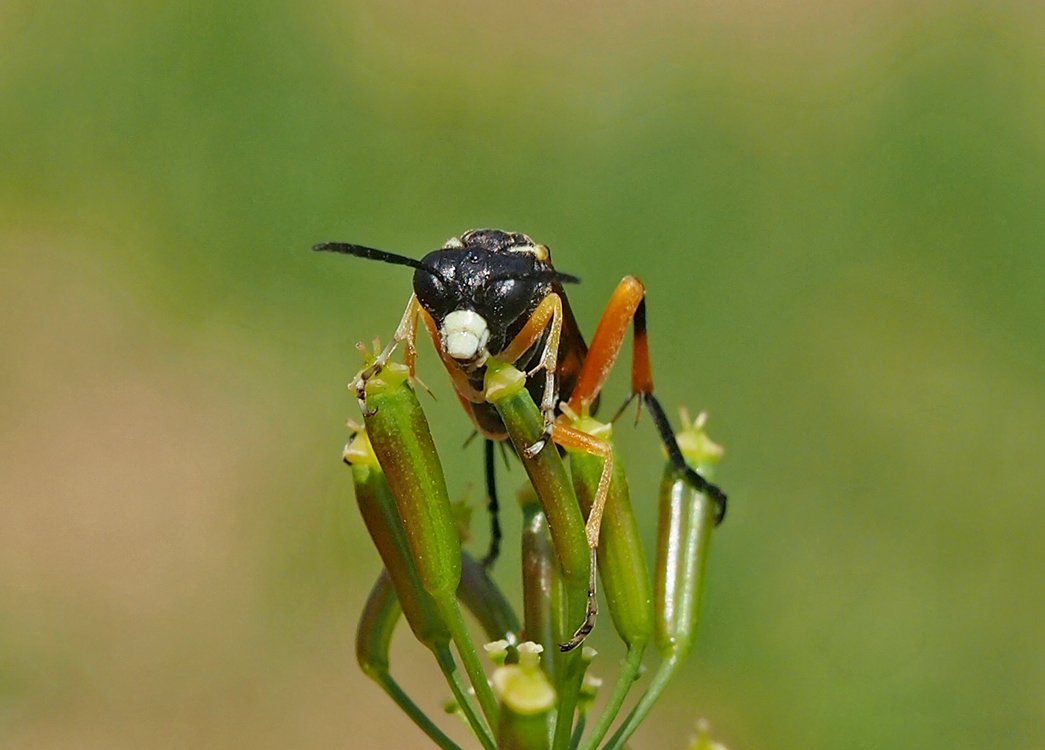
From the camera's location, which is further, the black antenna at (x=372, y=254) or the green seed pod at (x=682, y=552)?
the green seed pod at (x=682, y=552)

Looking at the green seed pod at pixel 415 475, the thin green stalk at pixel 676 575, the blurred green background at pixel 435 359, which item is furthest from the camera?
the blurred green background at pixel 435 359

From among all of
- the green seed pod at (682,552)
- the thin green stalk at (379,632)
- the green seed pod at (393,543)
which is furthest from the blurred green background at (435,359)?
the green seed pod at (393,543)

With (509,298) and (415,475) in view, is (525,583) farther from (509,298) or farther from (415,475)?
(509,298)

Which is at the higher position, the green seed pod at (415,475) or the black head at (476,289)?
the black head at (476,289)

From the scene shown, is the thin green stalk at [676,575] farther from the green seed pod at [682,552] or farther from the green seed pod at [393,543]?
the green seed pod at [393,543]

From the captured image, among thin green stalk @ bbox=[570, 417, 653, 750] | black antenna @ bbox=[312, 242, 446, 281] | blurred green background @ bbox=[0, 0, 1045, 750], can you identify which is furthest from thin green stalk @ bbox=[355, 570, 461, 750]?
blurred green background @ bbox=[0, 0, 1045, 750]

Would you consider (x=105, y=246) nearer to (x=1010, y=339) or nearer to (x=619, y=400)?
(x=619, y=400)
